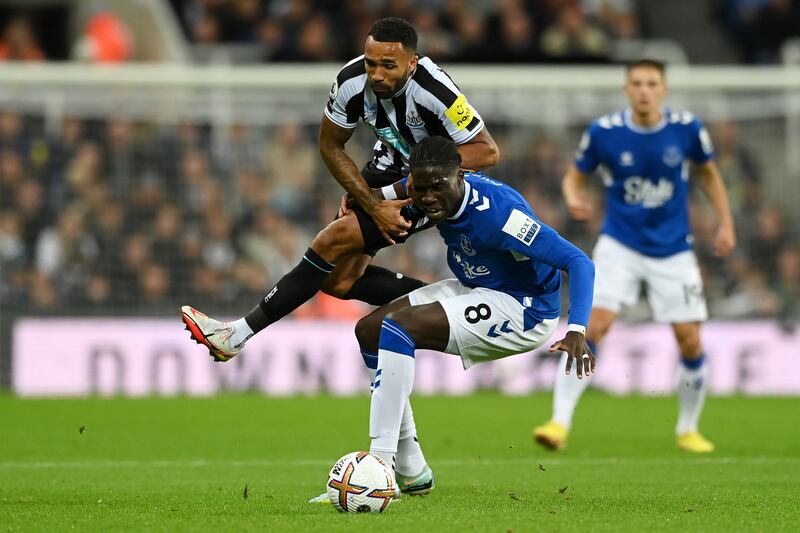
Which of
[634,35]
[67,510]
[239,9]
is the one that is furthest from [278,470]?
[634,35]

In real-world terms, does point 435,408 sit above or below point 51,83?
below

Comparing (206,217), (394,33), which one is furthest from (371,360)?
(206,217)

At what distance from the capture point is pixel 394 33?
6.75 metres

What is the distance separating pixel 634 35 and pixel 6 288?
10082 mm

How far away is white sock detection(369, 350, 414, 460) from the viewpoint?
6.36 meters

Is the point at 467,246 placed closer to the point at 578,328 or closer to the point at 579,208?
the point at 578,328

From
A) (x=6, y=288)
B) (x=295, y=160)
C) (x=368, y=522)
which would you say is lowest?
(x=368, y=522)

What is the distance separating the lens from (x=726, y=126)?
641 inches

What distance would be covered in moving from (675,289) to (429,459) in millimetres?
2255

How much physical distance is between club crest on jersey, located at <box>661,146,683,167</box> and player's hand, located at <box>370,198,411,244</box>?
3434 mm

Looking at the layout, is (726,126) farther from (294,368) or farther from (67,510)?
(67,510)

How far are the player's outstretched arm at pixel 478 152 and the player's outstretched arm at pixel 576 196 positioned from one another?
93.3 inches

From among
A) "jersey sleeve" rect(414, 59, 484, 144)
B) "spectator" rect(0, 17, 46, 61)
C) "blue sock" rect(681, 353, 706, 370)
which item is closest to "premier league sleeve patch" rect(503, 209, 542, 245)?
"jersey sleeve" rect(414, 59, 484, 144)

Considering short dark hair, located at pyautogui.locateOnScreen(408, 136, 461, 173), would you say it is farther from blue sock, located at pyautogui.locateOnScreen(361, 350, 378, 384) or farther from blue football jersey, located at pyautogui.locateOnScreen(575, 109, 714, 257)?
blue football jersey, located at pyautogui.locateOnScreen(575, 109, 714, 257)
